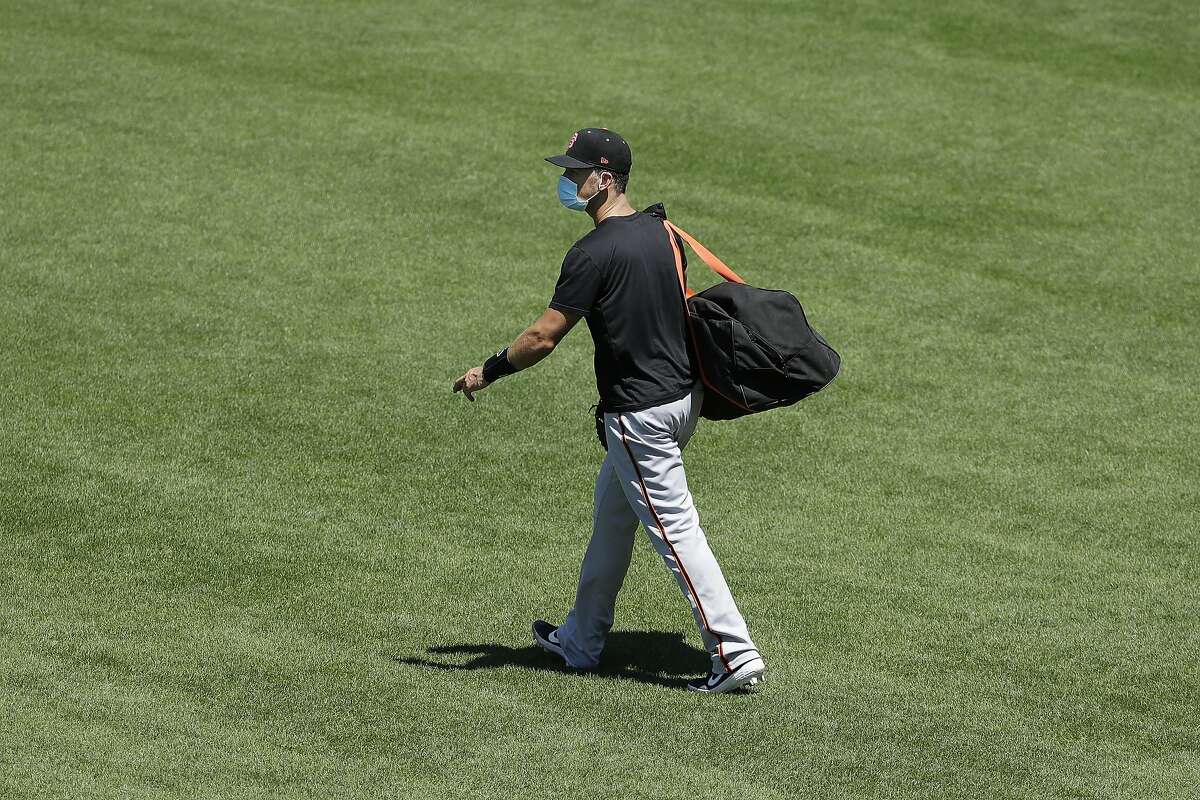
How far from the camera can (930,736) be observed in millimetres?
5672

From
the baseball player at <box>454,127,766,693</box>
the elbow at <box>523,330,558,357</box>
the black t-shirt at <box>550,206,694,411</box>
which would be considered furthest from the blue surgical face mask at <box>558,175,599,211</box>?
the elbow at <box>523,330,558,357</box>

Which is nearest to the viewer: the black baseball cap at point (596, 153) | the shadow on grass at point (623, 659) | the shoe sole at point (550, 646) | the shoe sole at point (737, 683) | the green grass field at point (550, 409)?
the green grass field at point (550, 409)

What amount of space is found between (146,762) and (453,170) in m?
7.94

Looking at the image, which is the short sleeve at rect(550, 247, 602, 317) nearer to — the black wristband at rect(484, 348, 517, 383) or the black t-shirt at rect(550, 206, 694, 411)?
the black t-shirt at rect(550, 206, 694, 411)

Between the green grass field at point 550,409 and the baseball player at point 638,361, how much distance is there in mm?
472

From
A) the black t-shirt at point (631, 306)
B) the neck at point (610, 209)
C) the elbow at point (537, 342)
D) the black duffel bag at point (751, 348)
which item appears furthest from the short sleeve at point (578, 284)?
the black duffel bag at point (751, 348)

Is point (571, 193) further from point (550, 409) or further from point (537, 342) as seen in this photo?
point (550, 409)

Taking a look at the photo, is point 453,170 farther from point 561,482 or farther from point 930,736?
point 930,736

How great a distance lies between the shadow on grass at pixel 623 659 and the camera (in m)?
6.18

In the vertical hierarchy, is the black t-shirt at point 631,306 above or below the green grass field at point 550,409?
above

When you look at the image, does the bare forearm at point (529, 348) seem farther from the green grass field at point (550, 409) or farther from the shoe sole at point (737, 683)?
the shoe sole at point (737, 683)

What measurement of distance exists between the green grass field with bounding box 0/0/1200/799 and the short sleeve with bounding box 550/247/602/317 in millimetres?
1507

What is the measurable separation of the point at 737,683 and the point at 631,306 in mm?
1511

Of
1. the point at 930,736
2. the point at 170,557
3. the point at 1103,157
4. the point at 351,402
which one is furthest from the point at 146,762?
the point at 1103,157
